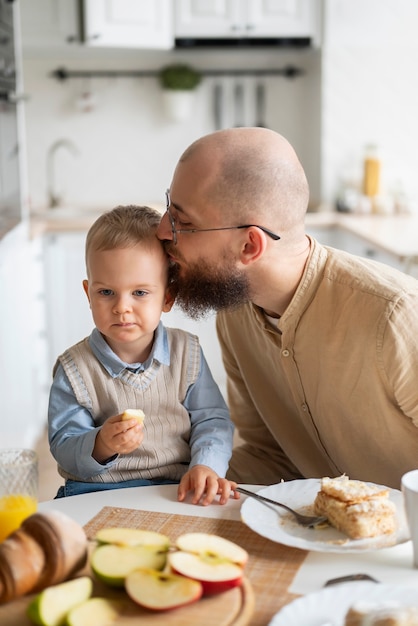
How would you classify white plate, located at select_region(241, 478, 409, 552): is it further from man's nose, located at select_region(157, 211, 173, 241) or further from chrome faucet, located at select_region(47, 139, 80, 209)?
chrome faucet, located at select_region(47, 139, 80, 209)

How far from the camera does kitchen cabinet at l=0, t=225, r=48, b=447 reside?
3098mm

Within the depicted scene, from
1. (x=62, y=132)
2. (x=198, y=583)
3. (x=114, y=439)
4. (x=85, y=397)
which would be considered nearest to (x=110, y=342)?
(x=85, y=397)

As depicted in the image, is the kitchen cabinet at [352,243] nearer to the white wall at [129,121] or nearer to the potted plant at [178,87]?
the white wall at [129,121]

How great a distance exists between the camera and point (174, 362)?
1.62m

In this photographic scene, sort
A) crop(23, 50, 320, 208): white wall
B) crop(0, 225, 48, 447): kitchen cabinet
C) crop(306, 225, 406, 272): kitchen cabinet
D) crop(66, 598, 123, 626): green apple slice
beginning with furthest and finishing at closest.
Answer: crop(23, 50, 320, 208): white wall, crop(306, 225, 406, 272): kitchen cabinet, crop(0, 225, 48, 447): kitchen cabinet, crop(66, 598, 123, 626): green apple slice

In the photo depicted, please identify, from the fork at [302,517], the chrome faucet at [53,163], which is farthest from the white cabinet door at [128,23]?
the fork at [302,517]

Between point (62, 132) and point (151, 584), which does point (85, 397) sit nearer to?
point (151, 584)

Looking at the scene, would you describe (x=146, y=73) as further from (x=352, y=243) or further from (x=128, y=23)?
(x=352, y=243)

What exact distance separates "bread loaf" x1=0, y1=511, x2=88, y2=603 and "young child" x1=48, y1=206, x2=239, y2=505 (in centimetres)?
40

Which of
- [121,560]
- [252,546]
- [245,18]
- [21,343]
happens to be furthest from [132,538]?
[245,18]

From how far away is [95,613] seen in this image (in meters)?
0.96

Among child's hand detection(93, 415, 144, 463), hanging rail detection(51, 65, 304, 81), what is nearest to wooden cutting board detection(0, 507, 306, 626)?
child's hand detection(93, 415, 144, 463)

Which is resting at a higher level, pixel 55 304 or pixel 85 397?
pixel 85 397

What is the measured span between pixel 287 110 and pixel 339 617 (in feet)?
13.8
